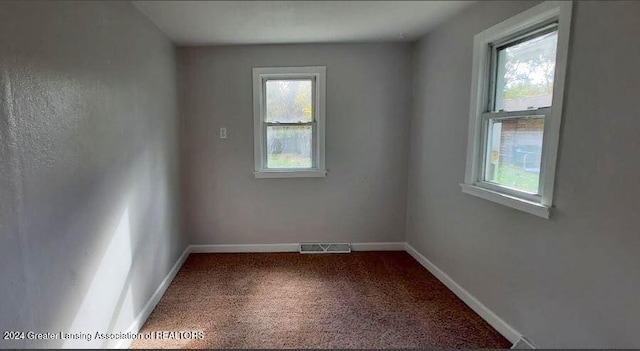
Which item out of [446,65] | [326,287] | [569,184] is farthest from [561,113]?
[326,287]

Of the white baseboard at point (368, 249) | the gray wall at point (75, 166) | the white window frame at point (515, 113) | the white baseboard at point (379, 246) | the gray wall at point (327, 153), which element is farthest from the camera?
the white baseboard at point (379, 246)

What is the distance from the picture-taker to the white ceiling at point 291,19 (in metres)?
1.55

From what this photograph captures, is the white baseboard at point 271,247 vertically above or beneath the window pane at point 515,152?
beneath

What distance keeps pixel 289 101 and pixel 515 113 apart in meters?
1.82

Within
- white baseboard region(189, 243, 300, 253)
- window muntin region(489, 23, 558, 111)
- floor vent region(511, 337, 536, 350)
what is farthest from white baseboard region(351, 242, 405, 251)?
Answer: window muntin region(489, 23, 558, 111)

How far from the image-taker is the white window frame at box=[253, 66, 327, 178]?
8.50ft

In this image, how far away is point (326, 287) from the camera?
7.04 feet

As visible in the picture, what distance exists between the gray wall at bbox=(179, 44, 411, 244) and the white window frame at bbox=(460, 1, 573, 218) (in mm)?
921

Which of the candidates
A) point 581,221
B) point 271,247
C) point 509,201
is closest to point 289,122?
point 271,247

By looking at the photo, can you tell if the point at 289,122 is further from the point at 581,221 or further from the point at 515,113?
the point at 581,221

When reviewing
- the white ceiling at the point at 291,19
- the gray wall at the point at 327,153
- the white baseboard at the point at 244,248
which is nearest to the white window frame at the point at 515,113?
the white ceiling at the point at 291,19

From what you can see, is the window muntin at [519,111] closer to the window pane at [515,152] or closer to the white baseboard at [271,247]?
the window pane at [515,152]

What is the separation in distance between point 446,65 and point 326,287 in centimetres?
193

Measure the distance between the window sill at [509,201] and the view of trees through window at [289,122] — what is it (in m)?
1.46
